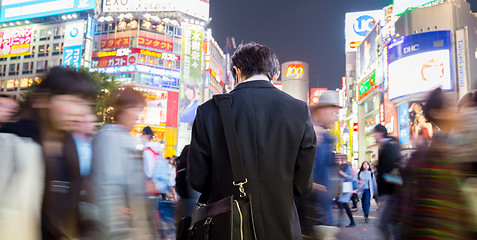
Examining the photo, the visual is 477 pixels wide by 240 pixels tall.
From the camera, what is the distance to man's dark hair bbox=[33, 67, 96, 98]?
1.97 meters

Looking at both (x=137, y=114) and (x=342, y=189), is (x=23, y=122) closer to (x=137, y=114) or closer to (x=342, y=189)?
(x=137, y=114)

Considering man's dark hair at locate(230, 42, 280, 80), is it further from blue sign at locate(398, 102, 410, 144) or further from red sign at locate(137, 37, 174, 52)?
red sign at locate(137, 37, 174, 52)

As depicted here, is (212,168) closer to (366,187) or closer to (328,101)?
(328,101)

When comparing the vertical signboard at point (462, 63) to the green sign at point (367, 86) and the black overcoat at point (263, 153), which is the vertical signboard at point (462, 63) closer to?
the green sign at point (367, 86)

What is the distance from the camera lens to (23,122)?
1946 millimetres

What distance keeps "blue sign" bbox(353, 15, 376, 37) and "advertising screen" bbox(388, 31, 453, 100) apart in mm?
35188

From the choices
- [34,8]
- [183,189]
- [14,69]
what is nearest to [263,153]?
[183,189]

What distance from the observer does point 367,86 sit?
46.7 m

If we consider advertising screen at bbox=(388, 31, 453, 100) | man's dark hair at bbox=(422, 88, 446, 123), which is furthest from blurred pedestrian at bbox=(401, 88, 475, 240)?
advertising screen at bbox=(388, 31, 453, 100)

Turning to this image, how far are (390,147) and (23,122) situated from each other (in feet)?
14.1

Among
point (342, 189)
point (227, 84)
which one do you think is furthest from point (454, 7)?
point (227, 84)

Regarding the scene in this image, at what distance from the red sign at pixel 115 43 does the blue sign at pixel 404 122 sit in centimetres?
3170

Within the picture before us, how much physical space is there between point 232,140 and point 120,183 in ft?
3.15

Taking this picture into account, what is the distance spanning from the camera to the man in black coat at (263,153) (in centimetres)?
188
